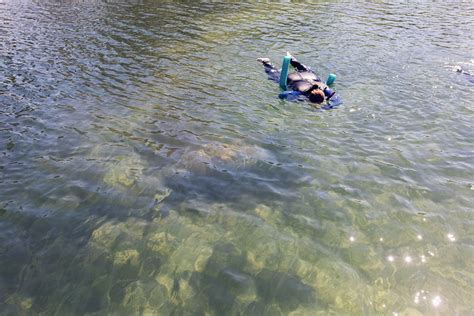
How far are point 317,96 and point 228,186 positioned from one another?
5.99 metres

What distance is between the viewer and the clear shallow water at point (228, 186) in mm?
6559

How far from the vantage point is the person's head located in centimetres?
1315

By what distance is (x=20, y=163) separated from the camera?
9.84 meters

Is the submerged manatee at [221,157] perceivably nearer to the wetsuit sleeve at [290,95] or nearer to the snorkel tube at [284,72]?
the wetsuit sleeve at [290,95]

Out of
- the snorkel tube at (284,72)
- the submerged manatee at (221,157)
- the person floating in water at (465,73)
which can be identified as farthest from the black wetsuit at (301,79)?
the person floating in water at (465,73)

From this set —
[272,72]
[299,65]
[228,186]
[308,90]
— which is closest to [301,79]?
[308,90]

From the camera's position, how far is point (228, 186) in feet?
30.2

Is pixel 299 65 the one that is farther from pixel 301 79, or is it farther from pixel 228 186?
pixel 228 186

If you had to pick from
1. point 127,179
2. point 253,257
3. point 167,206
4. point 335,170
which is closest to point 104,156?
point 127,179

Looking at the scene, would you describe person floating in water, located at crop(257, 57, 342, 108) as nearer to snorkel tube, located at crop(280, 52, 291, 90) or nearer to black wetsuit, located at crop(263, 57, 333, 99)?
black wetsuit, located at crop(263, 57, 333, 99)

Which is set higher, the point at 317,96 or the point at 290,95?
the point at 317,96

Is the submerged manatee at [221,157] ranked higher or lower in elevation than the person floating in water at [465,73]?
lower

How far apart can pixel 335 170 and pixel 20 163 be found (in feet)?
29.3

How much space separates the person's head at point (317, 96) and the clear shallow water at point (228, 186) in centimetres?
51
